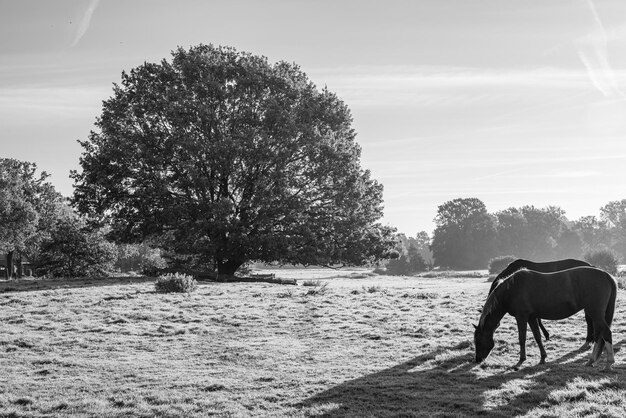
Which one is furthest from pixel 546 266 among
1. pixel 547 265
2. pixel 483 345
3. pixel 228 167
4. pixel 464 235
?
pixel 464 235

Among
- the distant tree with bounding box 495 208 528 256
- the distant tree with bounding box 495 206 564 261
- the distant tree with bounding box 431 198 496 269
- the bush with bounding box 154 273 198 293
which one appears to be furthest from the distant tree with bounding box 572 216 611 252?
the bush with bounding box 154 273 198 293

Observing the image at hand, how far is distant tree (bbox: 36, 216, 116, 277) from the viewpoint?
52375 mm

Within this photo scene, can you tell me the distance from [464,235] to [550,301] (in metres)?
110

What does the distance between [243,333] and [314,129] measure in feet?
66.4

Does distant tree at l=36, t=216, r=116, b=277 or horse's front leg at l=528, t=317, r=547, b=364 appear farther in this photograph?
distant tree at l=36, t=216, r=116, b=277

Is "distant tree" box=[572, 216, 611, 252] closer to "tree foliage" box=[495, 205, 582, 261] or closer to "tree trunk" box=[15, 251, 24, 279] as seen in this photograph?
"tree foliage" box=[495, 205, 582, 261]

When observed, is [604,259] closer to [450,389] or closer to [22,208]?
[450,389]

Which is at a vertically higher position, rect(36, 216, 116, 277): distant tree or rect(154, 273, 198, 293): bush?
rect(36, 216, 116, 277): distant tree

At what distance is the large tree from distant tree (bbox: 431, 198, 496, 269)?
276ft

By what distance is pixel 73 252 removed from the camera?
174ft

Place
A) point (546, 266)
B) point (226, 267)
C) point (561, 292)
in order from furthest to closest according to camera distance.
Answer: point (226, 267)
point (546, 266)
point (561, 292)

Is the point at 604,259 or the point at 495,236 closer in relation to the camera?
the point at 604,259

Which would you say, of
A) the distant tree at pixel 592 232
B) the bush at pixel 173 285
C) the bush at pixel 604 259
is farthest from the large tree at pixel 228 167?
the distant tree at pixel 592 232

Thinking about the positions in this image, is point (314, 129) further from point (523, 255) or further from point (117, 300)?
point (523, 255)
